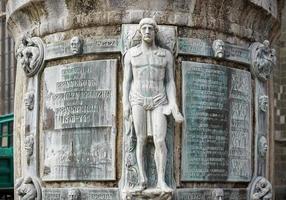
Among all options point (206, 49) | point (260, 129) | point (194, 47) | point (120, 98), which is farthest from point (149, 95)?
point (260, 129)

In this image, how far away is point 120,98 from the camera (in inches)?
402

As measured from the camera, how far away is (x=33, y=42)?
36.1ft

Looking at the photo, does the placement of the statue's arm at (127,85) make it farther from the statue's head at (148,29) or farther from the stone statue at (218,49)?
the stone statue at (218,49)

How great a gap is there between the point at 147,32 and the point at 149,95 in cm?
85

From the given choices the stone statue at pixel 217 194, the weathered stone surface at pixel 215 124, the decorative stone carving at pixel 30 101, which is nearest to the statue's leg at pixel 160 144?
the weathered stone surface at pixel 215 124

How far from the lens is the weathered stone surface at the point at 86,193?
33.0 feet

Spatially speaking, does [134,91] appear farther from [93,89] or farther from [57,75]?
[57,75]

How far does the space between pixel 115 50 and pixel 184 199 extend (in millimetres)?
2327

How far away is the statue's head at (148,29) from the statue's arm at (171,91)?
0.35 m

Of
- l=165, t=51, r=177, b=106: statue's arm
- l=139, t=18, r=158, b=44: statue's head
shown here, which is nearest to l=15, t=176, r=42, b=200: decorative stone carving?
l=165, t=51, r=177, b=106: statue's arm

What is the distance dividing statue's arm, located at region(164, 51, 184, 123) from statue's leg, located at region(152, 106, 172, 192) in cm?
14

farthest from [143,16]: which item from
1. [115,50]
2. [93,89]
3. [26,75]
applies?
[26,75]

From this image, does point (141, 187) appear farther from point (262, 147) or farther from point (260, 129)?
point (260, 129)

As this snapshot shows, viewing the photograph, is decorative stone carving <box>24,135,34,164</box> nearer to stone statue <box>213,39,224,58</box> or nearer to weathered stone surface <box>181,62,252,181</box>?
weathered stone surface <box>181,62,252,181</box>
